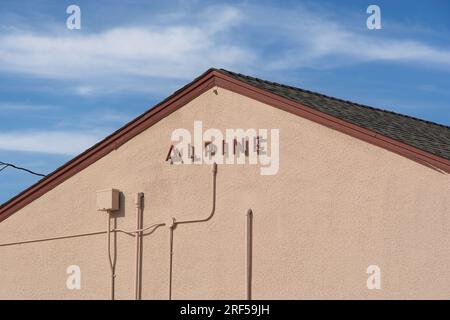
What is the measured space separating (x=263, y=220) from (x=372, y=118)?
14.6 ft

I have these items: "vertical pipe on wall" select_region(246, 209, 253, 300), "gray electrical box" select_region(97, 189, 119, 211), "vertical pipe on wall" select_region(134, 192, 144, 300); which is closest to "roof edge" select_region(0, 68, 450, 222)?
"gray electrical box" select_region(97, 189, 119, 211)

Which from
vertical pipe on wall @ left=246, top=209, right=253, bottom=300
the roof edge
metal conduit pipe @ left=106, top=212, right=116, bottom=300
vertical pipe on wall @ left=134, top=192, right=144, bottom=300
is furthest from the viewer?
metal conduit pipe @ left=106, top=212, right=116, bottom=300

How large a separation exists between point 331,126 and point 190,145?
3.13 metres

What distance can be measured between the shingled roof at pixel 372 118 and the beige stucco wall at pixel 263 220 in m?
0.73

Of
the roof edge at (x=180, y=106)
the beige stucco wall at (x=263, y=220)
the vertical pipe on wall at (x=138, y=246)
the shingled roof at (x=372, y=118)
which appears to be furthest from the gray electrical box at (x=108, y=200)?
the shingled roof at (x=372, y=118)

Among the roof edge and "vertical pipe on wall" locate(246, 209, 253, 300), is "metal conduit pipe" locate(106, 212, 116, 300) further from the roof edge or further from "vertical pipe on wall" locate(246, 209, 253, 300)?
"vertical pipe on wall" locate(246, 209, 253, 300)

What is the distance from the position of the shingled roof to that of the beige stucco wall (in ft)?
2.39

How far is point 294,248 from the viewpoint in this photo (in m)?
16.9

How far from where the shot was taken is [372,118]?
20375mm

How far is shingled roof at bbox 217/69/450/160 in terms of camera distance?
17.7 metres

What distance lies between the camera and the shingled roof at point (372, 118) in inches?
695

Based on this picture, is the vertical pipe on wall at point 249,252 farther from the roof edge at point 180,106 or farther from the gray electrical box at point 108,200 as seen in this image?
the gray electrical box at point 108,200

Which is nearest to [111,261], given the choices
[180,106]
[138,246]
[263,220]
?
[138,246]

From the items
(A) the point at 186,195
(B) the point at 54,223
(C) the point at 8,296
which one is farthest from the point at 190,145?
(C) the point at 8,296
